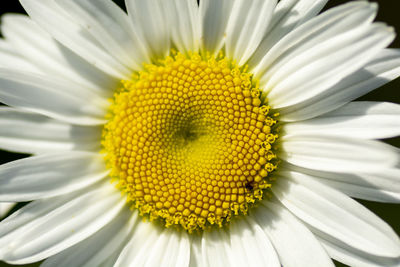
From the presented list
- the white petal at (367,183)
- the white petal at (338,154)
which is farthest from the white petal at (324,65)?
the white petal at (367,183)

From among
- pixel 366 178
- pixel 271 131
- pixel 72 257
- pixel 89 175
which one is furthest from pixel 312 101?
pixel 72 257

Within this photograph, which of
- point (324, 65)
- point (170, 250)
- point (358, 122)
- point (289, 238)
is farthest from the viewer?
point (170, 250)

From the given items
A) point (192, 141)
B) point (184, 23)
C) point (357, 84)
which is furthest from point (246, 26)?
point (192, 141)

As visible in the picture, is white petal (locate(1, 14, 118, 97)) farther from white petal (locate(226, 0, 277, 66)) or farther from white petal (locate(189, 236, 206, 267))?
white petal (locate(189, 236, 206, 267))

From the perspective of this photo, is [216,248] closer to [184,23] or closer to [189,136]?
[189,136]

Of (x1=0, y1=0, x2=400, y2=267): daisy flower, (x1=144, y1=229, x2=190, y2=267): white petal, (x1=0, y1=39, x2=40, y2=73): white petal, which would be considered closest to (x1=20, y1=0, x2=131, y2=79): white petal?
(x1=0, y1=0, x2=400, y2=267): daisy flower

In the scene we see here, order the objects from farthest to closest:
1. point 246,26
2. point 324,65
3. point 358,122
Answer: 1. point 246,26
2. point 358,122
3. point 324,65
